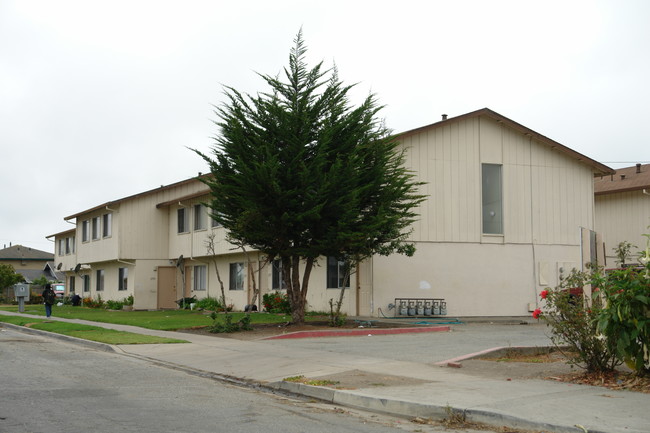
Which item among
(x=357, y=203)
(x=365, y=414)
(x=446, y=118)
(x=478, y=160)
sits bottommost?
(x=365, y=414)

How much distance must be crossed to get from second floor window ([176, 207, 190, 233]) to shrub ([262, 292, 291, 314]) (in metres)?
8.96

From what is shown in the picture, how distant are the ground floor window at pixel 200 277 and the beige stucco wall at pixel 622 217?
19.8 metres

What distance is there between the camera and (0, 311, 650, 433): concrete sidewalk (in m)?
8.16

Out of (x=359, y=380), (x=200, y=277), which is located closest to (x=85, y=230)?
(x=200, y=277)

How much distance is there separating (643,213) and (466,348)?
75.6ft

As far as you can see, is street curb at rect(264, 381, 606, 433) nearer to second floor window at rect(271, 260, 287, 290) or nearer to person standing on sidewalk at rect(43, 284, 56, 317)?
second floor window at rect(271, 260, 287, 290)

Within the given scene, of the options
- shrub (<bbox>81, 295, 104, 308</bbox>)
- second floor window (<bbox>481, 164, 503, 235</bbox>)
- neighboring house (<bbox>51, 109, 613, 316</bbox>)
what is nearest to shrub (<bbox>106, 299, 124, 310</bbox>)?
shrub (<bbox>81, 295, 104, 308</bbox>)

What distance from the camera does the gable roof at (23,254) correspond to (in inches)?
3091

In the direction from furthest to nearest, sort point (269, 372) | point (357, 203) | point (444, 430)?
point (357, 203) < point (269, 372) < point (444, 430)

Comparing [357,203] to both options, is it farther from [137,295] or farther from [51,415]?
[137,295]

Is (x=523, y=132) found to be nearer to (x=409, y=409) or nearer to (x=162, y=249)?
→ (x=162, y=249)

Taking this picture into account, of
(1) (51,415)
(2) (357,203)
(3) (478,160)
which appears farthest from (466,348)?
(3) (478,160)

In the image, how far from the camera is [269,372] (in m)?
12.9

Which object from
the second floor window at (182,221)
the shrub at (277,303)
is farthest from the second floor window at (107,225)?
the shrub at (277,303)
